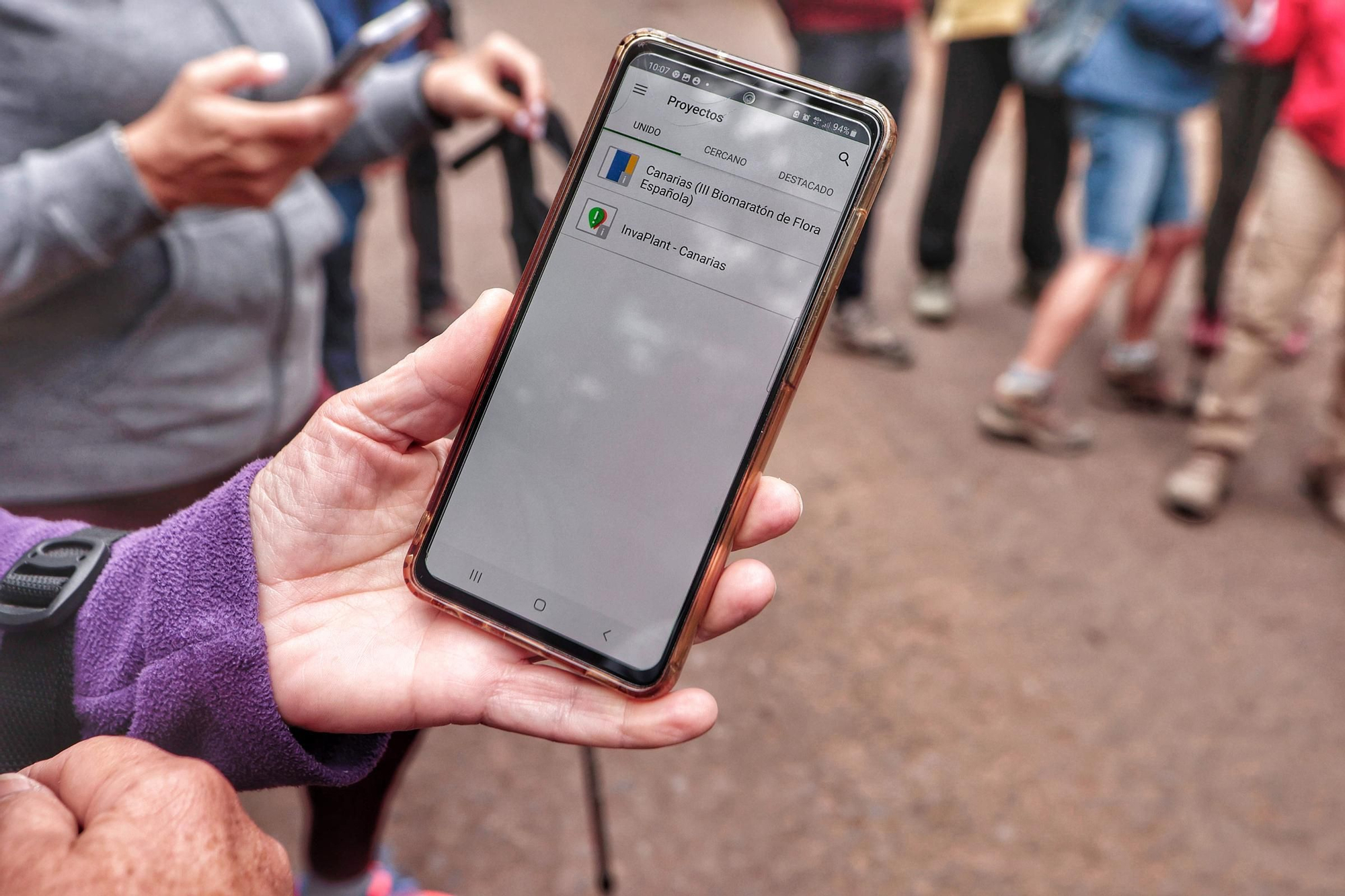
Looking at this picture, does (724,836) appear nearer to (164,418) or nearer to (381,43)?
(164,418)

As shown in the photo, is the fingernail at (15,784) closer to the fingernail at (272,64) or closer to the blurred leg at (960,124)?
the fingernail at (272,64)

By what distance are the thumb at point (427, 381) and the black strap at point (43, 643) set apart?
23 centimetres

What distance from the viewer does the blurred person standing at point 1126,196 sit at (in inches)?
106

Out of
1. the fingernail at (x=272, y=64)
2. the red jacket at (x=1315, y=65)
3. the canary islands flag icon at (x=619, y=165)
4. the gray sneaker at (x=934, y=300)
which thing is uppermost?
the red jacket at (x=1315, y=65)

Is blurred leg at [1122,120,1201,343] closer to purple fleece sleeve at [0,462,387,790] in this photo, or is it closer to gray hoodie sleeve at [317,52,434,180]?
gray hoodie sleeve at [317,52,434,180]

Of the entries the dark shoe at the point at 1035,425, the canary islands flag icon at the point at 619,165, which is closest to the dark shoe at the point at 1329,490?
the dark shoe at the point at 1035,425

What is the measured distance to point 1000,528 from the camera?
9.41ft

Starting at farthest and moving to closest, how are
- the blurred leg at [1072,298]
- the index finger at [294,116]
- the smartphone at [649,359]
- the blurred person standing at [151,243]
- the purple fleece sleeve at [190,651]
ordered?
the blurred leg at [1072,298]
the index finger at [294,116]
the blurred person standing at [151,243]
the smartphone at [649,359]
the purple fleece sleeve at [190,651]

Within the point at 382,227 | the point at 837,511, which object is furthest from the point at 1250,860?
the point at 382,227

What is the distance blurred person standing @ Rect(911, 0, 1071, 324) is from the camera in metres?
3.46

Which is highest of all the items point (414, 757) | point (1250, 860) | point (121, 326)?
point (121, 326)

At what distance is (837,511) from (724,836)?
3.76 ft

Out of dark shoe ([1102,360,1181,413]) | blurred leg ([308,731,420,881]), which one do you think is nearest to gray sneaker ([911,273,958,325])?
dark shoe ([1102,360,1181,413])

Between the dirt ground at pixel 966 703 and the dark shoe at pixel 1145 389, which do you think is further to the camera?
the dark shoe at pixel 1145 389
